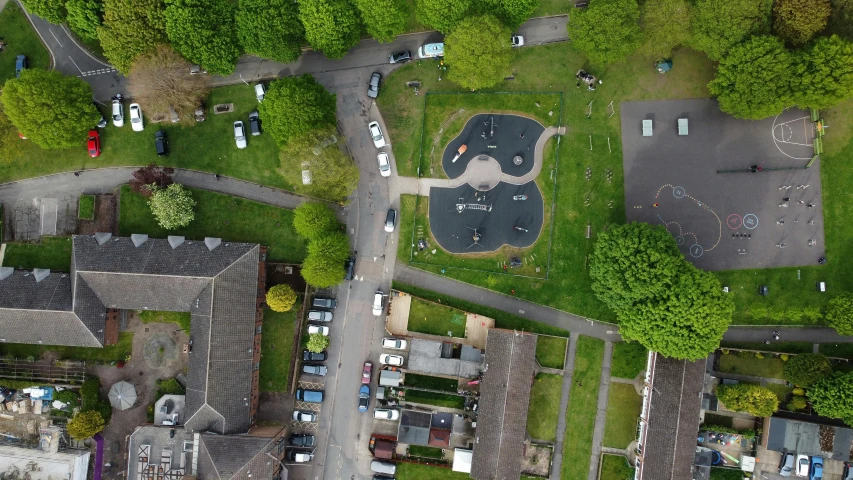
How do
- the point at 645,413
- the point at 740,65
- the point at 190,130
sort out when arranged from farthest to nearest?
1. the point at 190,130
2. the point at 645,413
3. the point at 740,65

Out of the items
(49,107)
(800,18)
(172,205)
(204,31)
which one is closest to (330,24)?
(204,31)

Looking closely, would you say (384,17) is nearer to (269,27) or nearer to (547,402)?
(269,27)

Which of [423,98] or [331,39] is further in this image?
[423,98]

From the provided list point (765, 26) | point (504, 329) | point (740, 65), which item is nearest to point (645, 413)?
point (504, 329)

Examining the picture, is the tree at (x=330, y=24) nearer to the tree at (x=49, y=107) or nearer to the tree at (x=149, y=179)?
the tree at (x=149, y=179)

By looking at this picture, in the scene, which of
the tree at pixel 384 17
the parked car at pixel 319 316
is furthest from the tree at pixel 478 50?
the parked car at pixel 319 316

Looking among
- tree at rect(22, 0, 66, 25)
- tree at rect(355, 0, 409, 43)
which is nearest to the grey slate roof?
tree at rect(355, 0, 409, 43)

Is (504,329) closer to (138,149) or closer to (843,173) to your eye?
(843,173)
